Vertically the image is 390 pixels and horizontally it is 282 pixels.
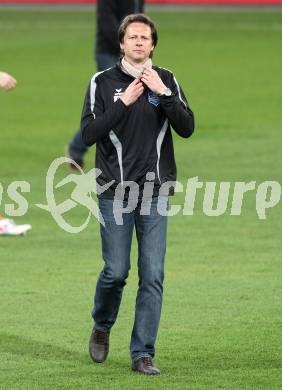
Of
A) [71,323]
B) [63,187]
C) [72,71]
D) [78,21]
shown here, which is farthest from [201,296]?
[78,21]

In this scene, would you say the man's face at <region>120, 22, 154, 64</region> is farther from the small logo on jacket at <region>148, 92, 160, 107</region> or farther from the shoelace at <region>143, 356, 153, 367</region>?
the shoelace at <region>143, 356, 153, 367</region>

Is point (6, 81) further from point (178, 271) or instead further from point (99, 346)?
point (99, 346)

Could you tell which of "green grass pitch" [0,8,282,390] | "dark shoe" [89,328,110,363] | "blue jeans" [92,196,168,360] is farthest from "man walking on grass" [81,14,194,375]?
"green grass pitch" [0,8,282,390]

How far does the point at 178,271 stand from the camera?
12.9 m

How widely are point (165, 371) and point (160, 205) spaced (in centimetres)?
111

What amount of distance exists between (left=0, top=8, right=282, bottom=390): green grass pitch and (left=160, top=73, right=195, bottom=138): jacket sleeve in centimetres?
161

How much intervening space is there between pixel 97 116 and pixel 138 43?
1.79ft

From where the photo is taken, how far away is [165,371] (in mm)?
9531

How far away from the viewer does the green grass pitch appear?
9625mm

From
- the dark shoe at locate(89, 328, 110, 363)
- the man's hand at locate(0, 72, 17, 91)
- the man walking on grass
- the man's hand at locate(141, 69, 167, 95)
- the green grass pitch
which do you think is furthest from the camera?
the man's hand at locate(0, 72, 17, 91)

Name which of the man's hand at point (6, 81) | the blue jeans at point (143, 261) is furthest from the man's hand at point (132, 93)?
the man's hand at point (6, 81)

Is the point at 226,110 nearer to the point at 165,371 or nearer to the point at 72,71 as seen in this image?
the point at 72,71

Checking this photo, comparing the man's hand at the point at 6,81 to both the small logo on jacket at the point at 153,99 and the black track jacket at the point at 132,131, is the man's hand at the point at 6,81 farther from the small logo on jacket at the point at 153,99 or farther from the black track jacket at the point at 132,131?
the small logo on jacket at the point at 153,99

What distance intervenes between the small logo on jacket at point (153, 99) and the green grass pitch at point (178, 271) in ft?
5.81
